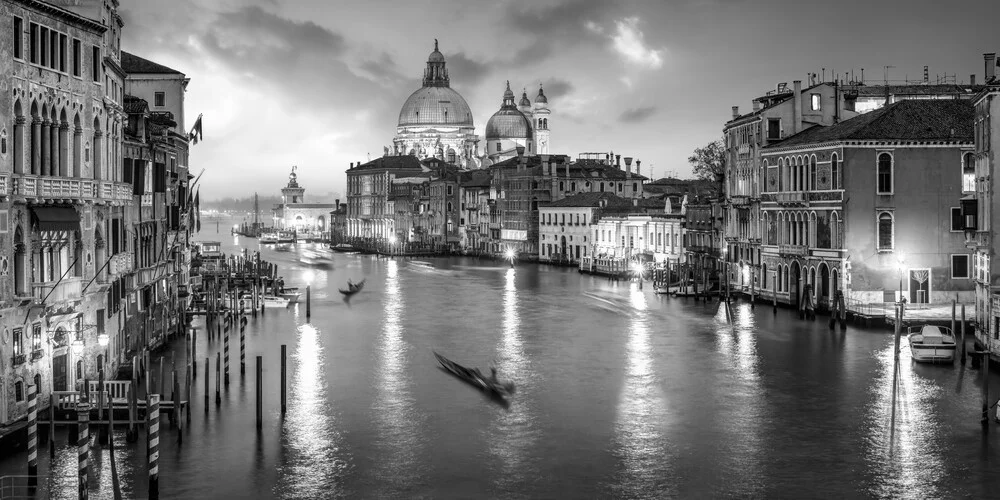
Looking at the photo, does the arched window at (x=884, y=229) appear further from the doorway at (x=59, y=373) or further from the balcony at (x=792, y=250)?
the doorway at (x=59, y=373)

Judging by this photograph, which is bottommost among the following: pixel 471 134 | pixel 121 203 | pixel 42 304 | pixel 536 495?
pixel 536 495

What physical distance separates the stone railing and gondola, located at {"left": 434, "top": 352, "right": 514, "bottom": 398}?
772 cm

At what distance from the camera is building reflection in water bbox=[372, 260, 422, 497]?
18031 mm

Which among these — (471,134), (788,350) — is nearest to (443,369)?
(788,350)

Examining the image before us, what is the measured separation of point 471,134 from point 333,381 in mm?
113101

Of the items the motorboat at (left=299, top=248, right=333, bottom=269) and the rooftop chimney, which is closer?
the rooftop chimney

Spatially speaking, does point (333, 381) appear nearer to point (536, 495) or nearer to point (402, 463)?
point (402, 463)

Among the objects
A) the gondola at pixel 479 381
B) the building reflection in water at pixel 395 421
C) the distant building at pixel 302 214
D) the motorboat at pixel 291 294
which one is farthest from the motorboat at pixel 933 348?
the distant building at pixel 302 214

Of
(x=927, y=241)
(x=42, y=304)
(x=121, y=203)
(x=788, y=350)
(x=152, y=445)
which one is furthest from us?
(x=927, y=241)

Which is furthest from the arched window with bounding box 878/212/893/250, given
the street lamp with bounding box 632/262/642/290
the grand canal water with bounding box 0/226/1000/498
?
the street lamp with bounding box 632/262/642/290

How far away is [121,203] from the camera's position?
2200 centimetres

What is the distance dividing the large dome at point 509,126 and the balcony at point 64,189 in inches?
3820

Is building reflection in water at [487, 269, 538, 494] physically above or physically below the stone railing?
below

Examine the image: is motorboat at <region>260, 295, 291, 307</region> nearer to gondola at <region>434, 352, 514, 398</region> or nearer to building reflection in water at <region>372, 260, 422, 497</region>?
building reflection in water at <region>372, 260, 422, 497</region>
